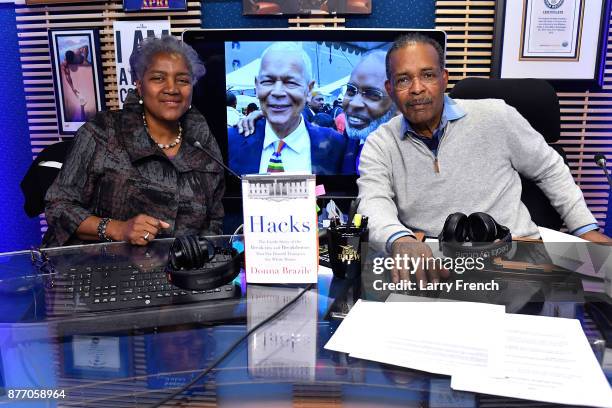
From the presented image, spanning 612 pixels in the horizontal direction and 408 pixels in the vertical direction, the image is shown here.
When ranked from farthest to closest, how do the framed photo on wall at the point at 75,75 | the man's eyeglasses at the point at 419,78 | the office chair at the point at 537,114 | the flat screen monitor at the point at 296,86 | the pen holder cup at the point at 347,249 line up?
the framed photo on wall at the point at 75,75, the flat screen monitor at the point at 296,86, the office chair at the point at 537,114, the man's eyeglasses at the point at 419,78, the pen holder cup at the point at 347,249

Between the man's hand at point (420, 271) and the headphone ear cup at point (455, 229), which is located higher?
the headphone ear cup at point (455, 229)

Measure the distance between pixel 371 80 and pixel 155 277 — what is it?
187 centimetres

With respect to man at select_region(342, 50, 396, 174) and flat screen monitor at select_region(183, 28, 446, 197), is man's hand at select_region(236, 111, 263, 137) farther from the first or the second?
man at select_region(342, 50, 396, 174)

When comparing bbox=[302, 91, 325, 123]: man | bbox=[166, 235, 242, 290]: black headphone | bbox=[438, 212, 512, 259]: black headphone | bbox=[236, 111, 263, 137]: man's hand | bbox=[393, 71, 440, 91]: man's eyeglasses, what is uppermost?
bbox=[393, 71, 440, 91]: man's eyeglasses

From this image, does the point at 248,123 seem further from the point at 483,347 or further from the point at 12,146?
the point at 483,347

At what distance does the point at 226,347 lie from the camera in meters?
1.03

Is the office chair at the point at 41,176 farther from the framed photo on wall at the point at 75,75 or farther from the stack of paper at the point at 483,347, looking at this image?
the stack of paper at the point at 483,347

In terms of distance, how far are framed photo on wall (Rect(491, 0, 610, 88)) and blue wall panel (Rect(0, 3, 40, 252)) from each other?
119 inches

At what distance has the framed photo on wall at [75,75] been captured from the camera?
3.17 m

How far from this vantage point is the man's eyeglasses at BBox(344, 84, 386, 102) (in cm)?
283

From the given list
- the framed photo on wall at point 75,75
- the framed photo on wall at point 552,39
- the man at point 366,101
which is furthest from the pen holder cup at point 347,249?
the framed photo on wall at point 75,75

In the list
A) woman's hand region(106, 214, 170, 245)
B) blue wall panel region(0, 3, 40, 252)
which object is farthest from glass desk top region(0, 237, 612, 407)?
blue wall panel region(0, 3, 40, 252)

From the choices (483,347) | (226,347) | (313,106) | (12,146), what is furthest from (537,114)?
(12,146)

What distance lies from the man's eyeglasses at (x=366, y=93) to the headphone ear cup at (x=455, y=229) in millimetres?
1594
